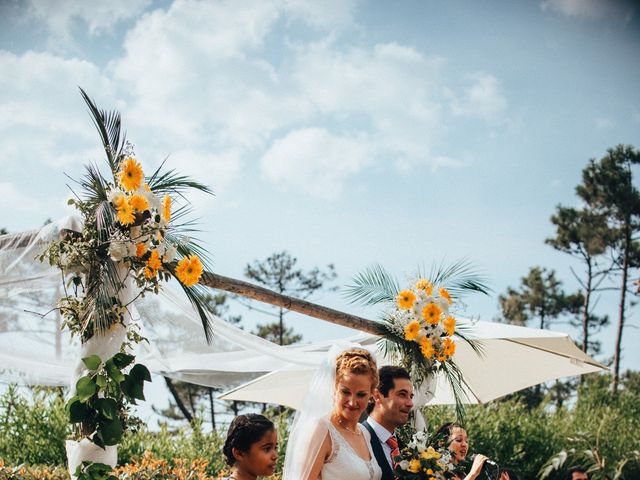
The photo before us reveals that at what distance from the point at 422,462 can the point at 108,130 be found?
272 cm

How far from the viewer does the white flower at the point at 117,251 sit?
3.96 metres

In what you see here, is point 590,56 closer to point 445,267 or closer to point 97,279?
point 445,267

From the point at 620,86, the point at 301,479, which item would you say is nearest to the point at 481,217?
the point at 301,479

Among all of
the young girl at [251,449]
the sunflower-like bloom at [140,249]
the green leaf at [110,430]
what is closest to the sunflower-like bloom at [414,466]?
the young girl at [251,449]

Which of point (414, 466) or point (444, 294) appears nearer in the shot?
point (414, 466)

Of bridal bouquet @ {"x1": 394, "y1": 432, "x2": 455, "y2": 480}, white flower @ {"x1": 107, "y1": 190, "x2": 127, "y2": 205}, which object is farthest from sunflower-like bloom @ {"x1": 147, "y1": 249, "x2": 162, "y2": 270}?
bridal bouquet @ {"x1": 394, "y1": 432, "x2": 455, "y2": 480}

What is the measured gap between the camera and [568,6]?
41.2ft

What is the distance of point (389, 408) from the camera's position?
152 inches

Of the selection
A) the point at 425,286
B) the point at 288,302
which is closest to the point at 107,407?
the point at 288,302

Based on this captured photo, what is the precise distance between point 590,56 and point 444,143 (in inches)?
252

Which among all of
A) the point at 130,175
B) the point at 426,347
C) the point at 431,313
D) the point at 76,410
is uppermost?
the point at 130,175

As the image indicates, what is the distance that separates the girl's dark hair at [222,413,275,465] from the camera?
3.39m

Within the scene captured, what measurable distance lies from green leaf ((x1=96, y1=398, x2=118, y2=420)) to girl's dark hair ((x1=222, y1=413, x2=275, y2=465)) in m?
0.64

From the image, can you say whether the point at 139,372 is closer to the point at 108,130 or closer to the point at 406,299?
the point at 108,130
